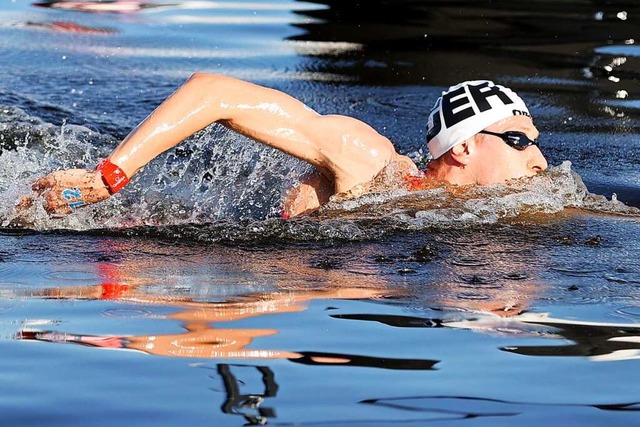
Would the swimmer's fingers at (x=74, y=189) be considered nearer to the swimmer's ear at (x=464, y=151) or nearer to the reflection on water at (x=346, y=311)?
the reflection on water at (x=346, y=311)

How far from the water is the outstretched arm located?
0.57 feet

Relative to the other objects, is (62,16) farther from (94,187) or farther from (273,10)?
(94,187)

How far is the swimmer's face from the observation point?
6207mm

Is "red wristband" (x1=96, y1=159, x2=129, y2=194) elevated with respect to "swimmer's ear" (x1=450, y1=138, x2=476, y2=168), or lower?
lower

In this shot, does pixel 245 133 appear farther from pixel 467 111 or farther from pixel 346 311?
pixel 346 311

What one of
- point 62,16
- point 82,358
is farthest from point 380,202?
point 62,16

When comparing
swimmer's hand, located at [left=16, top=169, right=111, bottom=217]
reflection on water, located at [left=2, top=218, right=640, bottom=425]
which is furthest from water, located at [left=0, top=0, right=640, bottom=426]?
swimmer's hand, located at [left=16, top=169, right=111, bottom=217]

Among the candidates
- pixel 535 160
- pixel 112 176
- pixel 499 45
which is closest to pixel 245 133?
pixel 112 176

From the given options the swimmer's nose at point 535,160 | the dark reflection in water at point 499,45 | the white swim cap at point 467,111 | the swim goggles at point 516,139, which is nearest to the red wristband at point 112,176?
the white swim cap at point 467,111

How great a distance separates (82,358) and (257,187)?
359 cm

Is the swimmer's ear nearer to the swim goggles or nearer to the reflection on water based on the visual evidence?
the swim goggles

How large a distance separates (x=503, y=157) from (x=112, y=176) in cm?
195

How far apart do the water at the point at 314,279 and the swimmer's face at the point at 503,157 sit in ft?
0.37

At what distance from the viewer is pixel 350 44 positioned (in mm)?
12375
